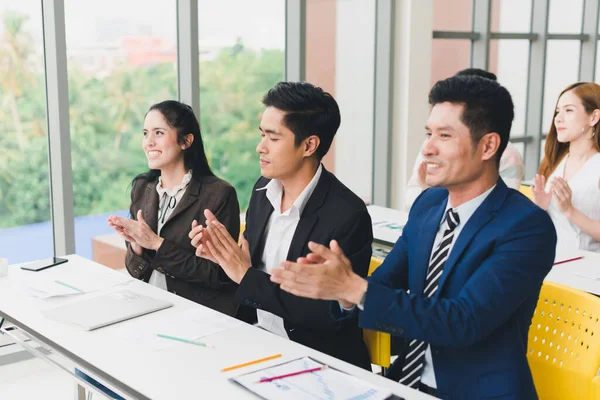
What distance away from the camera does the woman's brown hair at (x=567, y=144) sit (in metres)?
3.82

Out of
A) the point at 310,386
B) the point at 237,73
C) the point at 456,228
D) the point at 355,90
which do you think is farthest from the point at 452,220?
the point at 355,90

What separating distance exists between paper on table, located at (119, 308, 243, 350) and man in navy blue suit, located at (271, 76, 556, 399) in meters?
0.42

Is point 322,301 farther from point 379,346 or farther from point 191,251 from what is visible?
point 191,251

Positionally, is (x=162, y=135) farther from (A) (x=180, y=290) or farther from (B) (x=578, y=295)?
(B) (x=578, y=295)

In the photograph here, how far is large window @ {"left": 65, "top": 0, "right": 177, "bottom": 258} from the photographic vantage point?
395 cm

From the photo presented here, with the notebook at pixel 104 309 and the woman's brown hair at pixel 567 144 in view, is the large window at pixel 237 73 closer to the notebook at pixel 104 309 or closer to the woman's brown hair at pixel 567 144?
the woman's brown hair at pixel 567 144

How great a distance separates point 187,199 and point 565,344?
154 cm

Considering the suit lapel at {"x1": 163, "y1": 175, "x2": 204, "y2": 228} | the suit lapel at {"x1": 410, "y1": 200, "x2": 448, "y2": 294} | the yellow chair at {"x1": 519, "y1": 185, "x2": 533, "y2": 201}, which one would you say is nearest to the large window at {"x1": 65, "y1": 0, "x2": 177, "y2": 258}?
the suit lapel at {"x1": 163, "y1": 175, "x2": 204, "y2": 228}

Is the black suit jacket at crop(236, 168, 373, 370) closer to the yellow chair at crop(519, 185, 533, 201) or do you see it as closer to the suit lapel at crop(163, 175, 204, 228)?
the suit lapel at crop(163, 175, 204, 228)

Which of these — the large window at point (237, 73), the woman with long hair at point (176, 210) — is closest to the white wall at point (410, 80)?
the large window at point (237, 73)

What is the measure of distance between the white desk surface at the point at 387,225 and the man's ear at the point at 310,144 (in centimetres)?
108

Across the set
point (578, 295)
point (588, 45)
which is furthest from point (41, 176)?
point (588, 45)

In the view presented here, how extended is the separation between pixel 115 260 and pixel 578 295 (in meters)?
2.93

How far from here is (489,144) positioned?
1.86 meters
